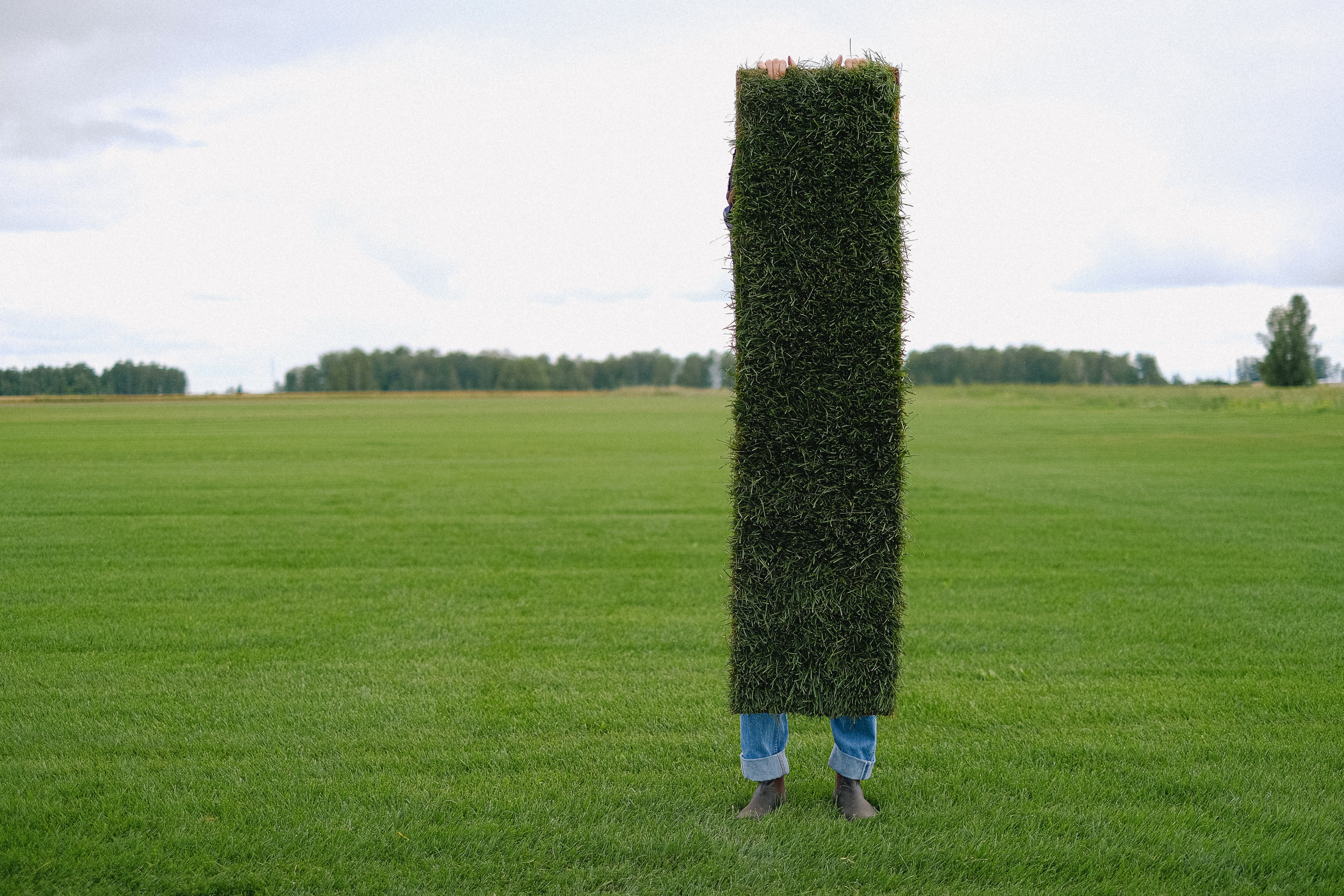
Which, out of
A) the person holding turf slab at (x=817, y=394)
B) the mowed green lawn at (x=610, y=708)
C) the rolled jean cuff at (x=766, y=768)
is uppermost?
the person holding turf slab at (x=817, y=394)

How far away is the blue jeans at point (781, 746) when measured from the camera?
14.0ft

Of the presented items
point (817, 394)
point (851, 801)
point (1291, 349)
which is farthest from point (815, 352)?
point (1291, 349)

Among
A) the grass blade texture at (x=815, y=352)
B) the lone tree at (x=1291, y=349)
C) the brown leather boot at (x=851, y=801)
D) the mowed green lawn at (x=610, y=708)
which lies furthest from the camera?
the lone tree at (x=1291, y=349)

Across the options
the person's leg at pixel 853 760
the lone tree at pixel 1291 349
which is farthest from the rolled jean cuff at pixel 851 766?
the lone tree at pixel 1291 349

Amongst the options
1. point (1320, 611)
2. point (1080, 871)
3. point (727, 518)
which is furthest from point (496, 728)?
point (727, 518)

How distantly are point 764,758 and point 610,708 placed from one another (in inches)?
64.2

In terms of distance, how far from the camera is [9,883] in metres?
3.60

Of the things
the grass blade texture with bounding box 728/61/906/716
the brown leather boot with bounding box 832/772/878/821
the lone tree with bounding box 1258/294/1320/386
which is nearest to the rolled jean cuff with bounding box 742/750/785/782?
the brown leather boot with bounding box 832/772/878/821

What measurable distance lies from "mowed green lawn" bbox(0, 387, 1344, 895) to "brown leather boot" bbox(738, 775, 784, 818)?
0.06 m

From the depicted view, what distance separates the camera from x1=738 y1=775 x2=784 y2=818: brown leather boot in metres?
4.21

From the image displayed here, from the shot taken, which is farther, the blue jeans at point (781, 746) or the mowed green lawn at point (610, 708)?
the blue jeans at point (781, 746)

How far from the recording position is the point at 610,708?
18.7 ft

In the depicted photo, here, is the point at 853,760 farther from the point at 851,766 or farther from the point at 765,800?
the point at 765,800

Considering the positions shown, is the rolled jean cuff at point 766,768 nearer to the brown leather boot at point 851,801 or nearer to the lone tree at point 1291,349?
the brown leather boot at point 851,801
